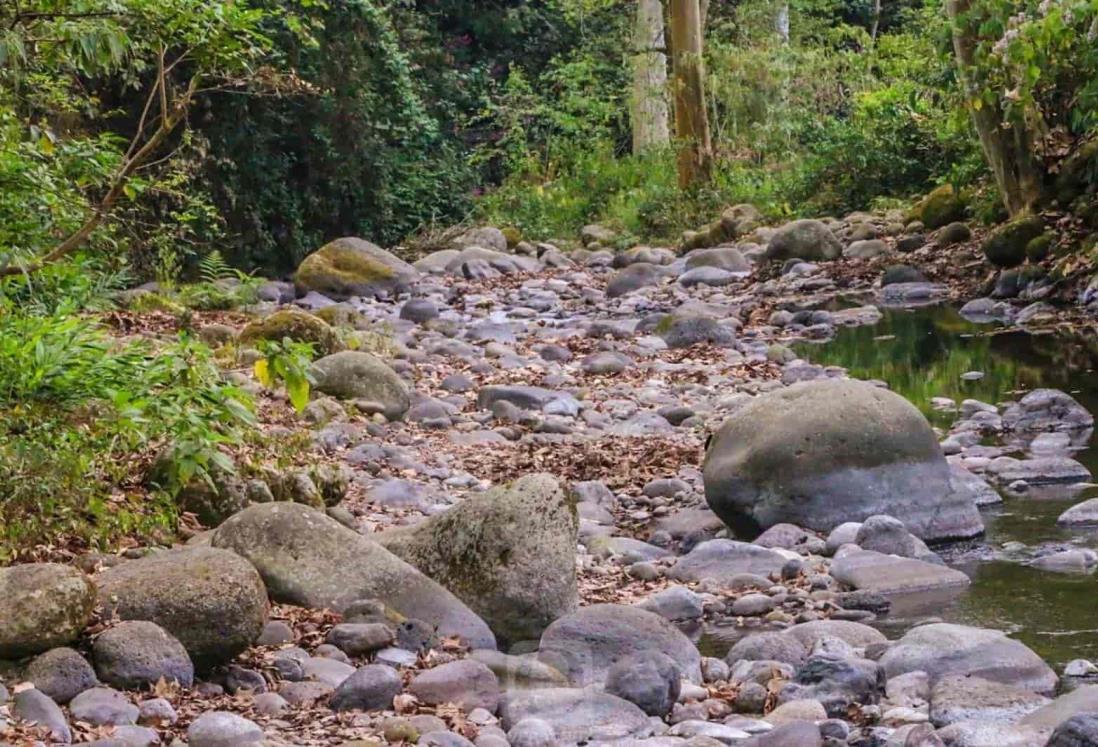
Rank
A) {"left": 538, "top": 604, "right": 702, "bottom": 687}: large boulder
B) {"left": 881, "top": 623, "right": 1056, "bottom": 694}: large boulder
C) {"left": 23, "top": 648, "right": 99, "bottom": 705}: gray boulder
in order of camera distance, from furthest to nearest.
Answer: {"left": 538, "top": 604, "right": 702, "bottom": 687}: large boulder, {"left": 881, "top": 623, "right": 1056, "bottom": 694}: large boulder, {"left": 23, "top": 648, "right": 99, "bottom": 705}: gray boulder

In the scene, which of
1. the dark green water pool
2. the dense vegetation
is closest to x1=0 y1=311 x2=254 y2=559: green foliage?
the dense vegetation

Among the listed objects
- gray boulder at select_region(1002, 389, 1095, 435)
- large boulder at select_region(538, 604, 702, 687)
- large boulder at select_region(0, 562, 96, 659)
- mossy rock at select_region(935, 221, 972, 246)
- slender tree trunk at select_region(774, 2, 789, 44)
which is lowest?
gray boulder at select_region(1002, 389, 1095, 435)

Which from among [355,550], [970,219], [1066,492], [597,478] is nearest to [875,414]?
[1066,492]

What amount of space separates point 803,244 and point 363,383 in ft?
27.4

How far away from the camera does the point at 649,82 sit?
73.7ft

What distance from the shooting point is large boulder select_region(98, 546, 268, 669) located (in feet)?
14.2

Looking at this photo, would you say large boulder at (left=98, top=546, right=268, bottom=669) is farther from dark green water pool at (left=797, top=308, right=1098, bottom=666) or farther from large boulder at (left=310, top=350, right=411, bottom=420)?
large boulder at (left=310, top=350, right=411, bottom=420)

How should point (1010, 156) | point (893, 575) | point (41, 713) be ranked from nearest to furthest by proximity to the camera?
1. point (41, 713)
2. point (893, 575)
3. point (1010, 156)

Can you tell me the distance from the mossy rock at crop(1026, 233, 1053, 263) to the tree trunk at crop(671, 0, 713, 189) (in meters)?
6.97

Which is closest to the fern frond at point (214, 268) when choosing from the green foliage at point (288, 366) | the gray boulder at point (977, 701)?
the green foliage at point (288, 366)

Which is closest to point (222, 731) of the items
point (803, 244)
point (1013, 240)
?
point (1013, 240)

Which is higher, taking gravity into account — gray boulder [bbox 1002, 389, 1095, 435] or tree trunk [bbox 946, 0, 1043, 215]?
tree trunk [bbox 946, 0, 1043, 215]

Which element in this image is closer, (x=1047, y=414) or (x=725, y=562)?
(x=725, y=562)

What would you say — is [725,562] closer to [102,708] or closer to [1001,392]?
[102,708]
